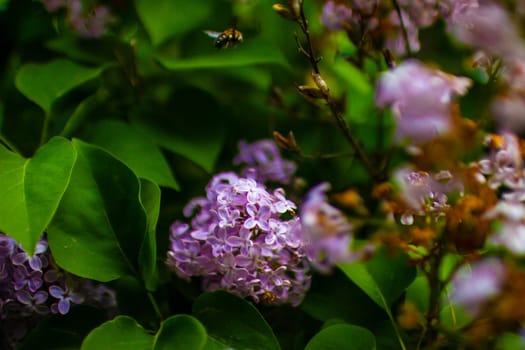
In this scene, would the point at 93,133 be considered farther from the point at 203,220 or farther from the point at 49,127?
the point at 203,220

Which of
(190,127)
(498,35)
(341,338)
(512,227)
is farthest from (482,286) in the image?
(190,127)

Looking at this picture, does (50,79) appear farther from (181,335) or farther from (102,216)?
(181,335)

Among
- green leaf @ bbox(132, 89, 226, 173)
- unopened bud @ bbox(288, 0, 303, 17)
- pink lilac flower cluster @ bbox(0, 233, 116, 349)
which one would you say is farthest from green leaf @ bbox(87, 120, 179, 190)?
unopened bud @ bbox(288, 0, 303, 17)

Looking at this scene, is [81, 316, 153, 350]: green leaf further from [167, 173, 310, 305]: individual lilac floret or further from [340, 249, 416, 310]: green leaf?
[340, 249, 416, 310]: green leaf

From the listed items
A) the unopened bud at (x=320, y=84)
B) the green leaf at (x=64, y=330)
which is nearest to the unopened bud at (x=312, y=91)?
the unopened bud at (x=320, y=84)

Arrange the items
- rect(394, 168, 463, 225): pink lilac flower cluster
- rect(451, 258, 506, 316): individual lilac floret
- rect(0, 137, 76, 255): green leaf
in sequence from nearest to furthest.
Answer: rect(451, 258, 506, 316): individual lilac floret
rect(394, 168, 463, 225): pink lilac flower cluster
rect(0, 137, 76, 255): green leaf

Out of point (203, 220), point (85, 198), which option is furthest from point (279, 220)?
point (85, 198)

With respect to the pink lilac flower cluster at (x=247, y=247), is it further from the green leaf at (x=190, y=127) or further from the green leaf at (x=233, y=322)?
the green leaf at (x=190, y=127)
